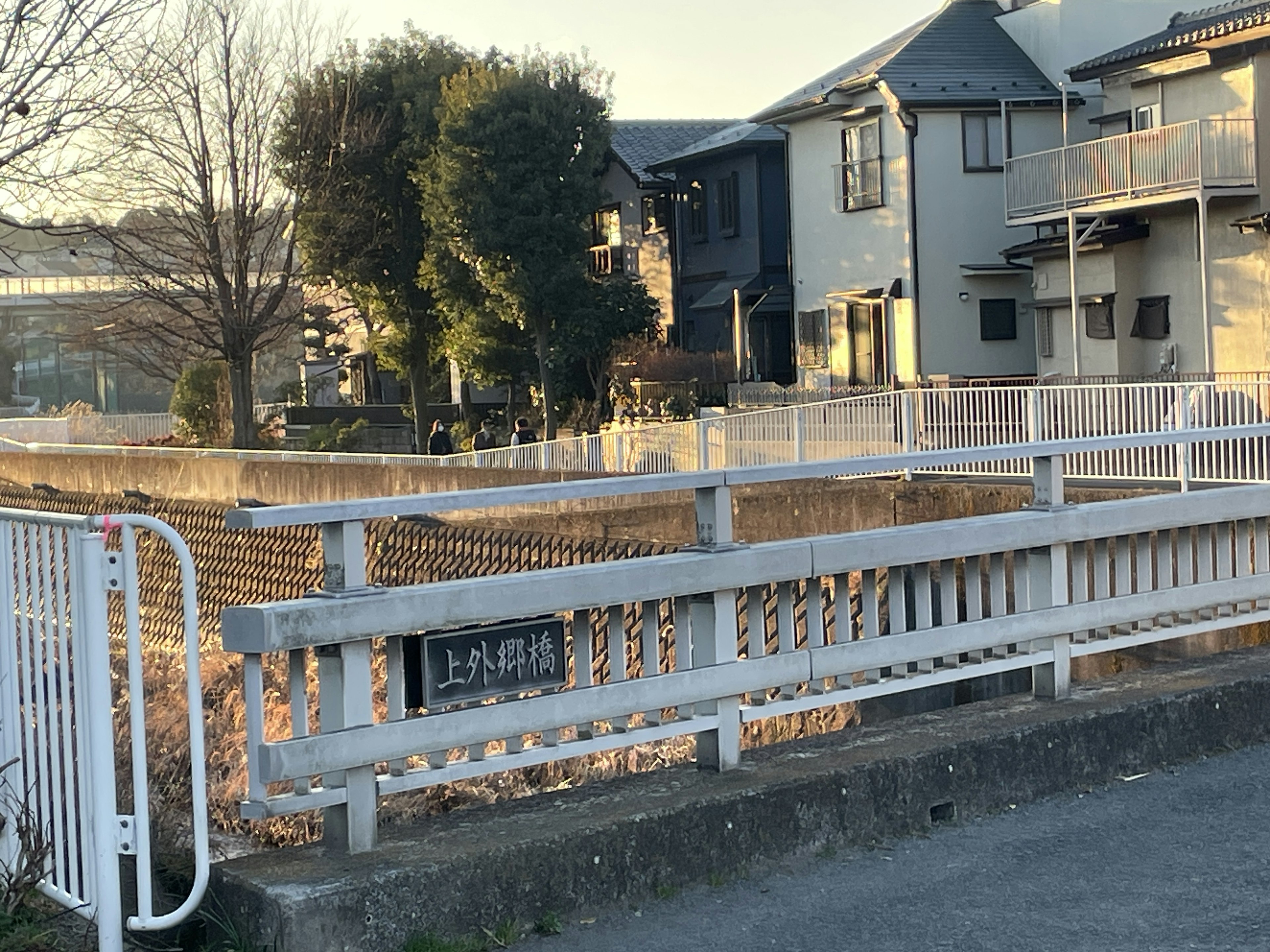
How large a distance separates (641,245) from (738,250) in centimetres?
523

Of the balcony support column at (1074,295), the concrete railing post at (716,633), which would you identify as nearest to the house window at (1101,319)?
the balcony support column at (1074,295)

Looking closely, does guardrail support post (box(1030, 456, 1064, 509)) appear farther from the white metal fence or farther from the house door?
the house door

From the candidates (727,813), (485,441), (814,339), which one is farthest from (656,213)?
(727,813)

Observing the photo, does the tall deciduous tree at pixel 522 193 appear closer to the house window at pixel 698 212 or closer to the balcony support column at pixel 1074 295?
the house window at pixel 698 212

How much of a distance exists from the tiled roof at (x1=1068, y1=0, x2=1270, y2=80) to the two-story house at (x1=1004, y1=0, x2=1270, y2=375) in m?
0.04

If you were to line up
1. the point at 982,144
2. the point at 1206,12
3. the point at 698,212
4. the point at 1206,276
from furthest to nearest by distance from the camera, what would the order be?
1. the point at 698,212
2. the point at 982,144
3. the point at 1206,12
4. the point at 1206,276

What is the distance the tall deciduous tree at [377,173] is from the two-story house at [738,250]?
23.2 ft

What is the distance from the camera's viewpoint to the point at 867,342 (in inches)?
1428

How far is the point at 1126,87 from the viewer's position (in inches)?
1241

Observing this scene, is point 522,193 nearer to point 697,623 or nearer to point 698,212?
point 698,212

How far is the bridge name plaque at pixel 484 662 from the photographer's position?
4410 millimetres

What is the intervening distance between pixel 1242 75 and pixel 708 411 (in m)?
12.4

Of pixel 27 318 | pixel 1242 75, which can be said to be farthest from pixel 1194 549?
pixel 27 318

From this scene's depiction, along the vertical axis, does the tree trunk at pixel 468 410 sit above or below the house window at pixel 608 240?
below
